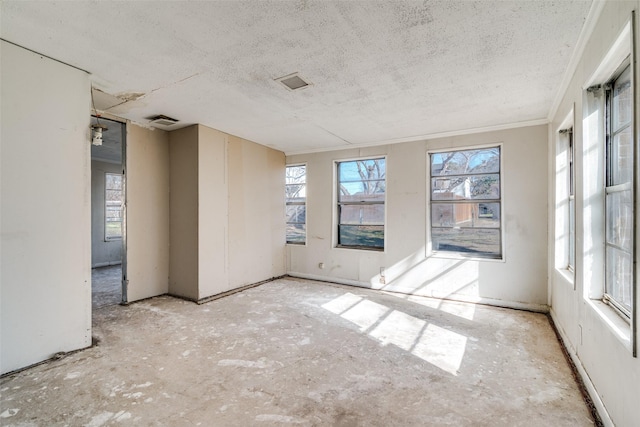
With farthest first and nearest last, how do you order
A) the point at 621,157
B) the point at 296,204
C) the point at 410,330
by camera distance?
1. the point at 296,204
2. the point at 410,330
3. the point at 621,157

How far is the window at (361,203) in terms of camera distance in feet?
17.1

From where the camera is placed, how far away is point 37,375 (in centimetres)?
231

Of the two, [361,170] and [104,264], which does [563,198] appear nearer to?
[361,170]

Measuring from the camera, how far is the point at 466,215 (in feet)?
14.5

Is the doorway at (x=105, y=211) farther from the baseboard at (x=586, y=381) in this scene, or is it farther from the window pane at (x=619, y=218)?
the window pane at (x=619, y=218)

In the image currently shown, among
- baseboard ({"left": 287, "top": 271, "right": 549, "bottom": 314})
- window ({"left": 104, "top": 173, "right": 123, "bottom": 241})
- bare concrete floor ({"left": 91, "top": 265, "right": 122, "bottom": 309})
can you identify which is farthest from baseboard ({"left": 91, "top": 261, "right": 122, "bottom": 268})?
baseboard ({"left": 287, "top": 271, "right": 549, "bottom": 314})

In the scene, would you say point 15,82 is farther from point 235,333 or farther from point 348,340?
point 348,340

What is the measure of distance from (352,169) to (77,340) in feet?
14.5

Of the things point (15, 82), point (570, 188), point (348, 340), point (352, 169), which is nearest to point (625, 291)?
point (570, 188)

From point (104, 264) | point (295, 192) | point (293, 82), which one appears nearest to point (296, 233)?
point (295, 192)

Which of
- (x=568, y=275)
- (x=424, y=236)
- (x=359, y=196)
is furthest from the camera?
(x=359, y=196)

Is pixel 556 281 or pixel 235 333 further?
pixel 556 281

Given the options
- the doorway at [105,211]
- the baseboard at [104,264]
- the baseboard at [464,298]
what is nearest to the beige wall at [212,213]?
the baseboard at [464,298]

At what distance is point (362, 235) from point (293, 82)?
316 centimetres
